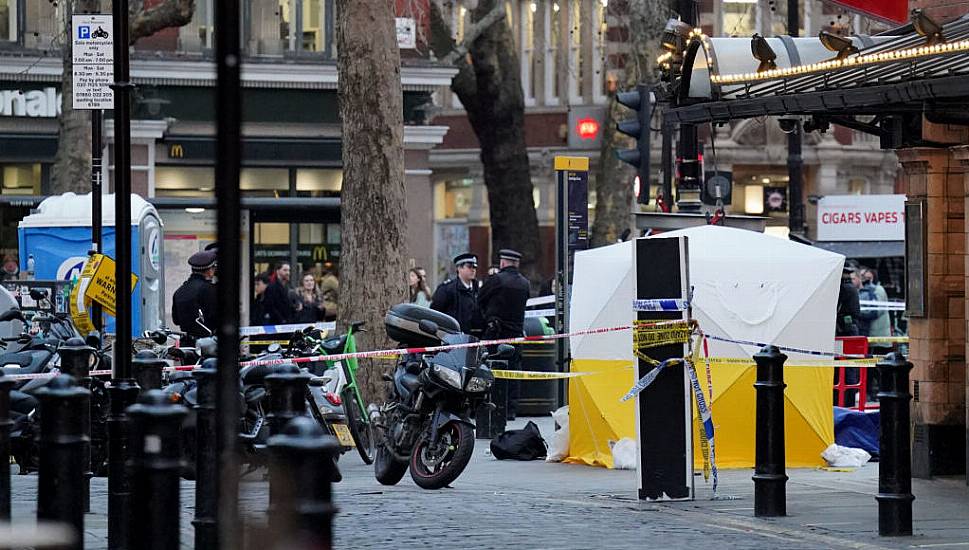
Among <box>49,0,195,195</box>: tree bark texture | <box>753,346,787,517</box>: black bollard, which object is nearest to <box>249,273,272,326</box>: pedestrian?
<box>49,0,195,195</box>: tree bark texture

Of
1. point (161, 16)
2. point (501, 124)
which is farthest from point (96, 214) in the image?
point (501, 124)

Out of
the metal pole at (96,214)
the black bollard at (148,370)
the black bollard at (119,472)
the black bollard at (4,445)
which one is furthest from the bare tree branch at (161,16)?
the black bollard at (4,445)

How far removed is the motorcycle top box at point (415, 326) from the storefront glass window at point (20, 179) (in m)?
19.8

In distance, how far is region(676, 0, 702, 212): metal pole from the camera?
61.5 feet

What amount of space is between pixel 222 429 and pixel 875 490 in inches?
350

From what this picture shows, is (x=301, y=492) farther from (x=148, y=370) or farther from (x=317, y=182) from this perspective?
(x=317, y=182)

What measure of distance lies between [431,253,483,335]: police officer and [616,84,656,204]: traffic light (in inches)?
87.9

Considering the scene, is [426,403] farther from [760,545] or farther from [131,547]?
[131,547]

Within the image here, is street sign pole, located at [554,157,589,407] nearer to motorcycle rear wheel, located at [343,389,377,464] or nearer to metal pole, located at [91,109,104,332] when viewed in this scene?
motorcycle rear wheel, located at [343,389,377,464]

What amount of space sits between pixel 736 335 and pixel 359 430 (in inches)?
122

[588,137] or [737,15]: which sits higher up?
[737,15]

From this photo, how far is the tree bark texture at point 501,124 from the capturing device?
34.5m

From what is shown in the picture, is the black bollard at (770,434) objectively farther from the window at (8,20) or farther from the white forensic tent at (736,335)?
the window at (8,20)

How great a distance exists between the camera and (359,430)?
14.3m
